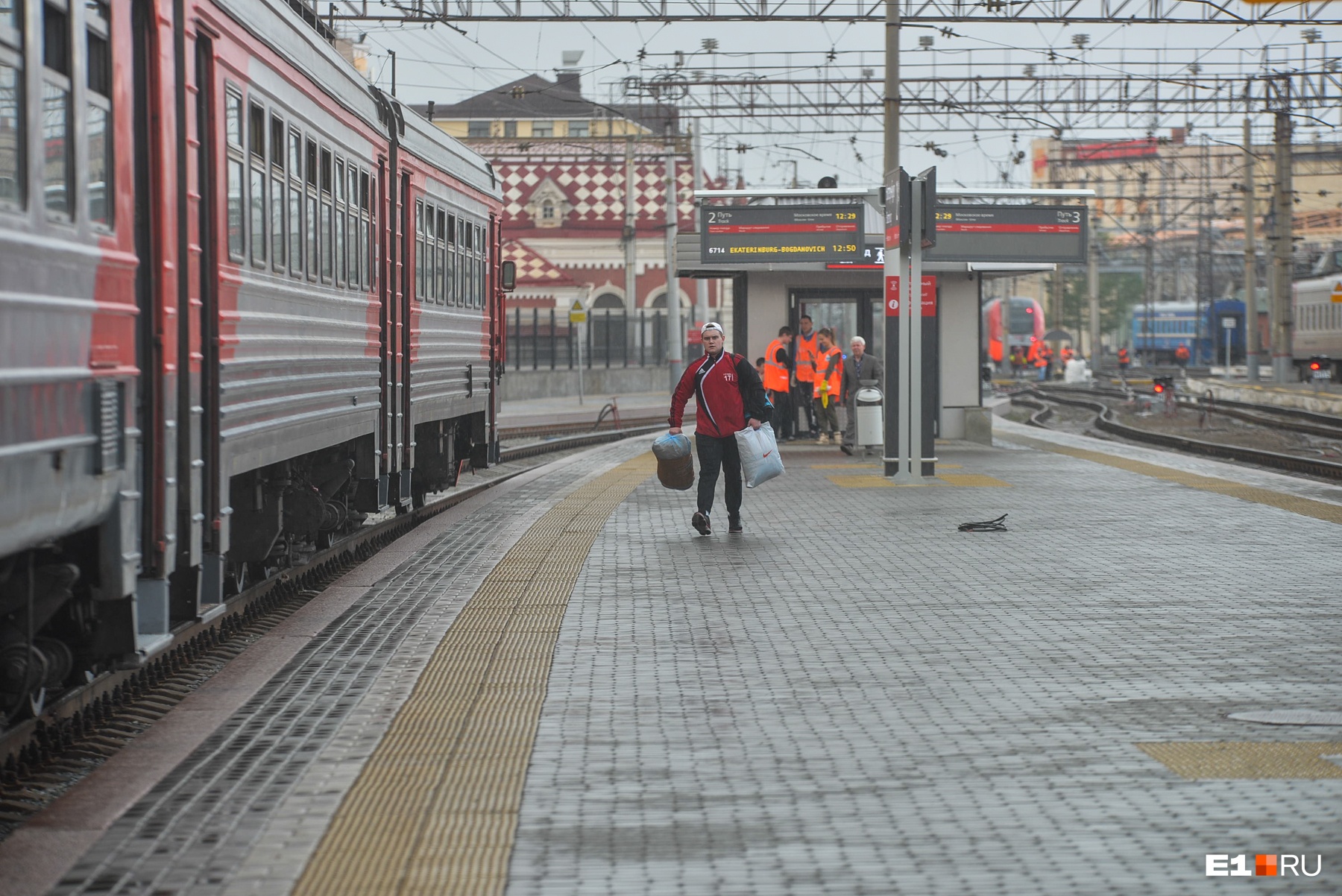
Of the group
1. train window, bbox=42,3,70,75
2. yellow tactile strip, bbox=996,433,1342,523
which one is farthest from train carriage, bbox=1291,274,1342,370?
train window, bbox=42,3,70,75

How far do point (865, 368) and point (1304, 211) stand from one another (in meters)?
72.8

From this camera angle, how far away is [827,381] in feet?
78.7

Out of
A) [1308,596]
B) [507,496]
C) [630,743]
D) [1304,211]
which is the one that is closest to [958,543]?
[1308,596]

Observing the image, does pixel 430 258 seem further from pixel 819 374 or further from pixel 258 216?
pixel 819 374

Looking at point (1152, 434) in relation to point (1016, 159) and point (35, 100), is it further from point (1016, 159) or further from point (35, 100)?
point (35, 100)

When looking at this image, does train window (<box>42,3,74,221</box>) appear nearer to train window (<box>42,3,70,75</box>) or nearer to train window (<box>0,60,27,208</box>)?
train window (<box>42,3,70,75</box>)

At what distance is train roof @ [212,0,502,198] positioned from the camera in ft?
29.8

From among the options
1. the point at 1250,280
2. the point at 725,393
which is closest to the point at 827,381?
the point at 725,393

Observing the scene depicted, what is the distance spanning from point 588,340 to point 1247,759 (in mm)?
47107

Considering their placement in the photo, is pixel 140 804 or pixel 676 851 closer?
pixel 676 851

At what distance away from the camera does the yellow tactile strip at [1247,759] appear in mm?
5871

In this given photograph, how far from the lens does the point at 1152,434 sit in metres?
31.3

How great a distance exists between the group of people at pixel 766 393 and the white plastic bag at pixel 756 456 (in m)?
0.07

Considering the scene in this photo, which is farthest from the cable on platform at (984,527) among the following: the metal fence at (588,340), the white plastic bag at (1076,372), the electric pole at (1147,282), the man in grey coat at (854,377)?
the white plastic bag at (1076,372)
